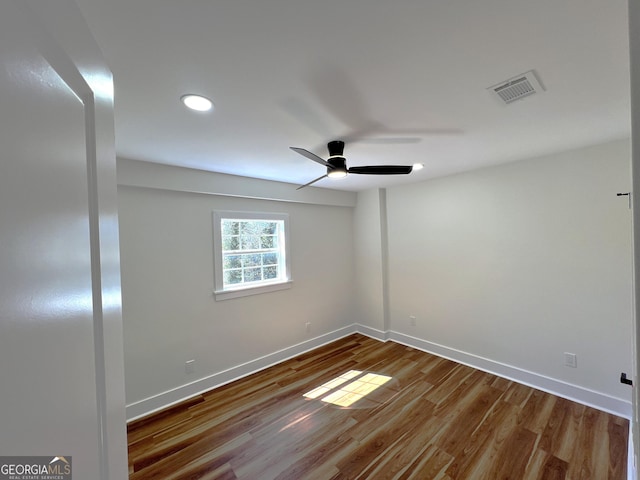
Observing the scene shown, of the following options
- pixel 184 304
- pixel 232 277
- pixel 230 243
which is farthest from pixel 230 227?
pixel 184 304

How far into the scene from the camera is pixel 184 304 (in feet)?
8.65

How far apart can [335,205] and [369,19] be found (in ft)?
10.0

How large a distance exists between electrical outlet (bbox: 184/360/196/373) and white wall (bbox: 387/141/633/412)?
9.37ft

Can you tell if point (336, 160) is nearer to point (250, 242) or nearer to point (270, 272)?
point (250, 242)

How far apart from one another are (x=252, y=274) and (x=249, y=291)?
0.81ft

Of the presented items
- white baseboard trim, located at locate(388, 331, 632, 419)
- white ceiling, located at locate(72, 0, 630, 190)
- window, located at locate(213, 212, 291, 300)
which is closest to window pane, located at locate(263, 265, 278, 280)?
window, located at locate(213, 212, 291, 300)

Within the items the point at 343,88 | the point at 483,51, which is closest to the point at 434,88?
the point at 483,51

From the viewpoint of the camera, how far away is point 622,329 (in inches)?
85.2

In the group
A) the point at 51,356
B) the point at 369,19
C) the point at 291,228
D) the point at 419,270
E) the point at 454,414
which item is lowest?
the point at 454,414

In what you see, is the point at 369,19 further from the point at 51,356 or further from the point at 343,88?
the point at 51,356

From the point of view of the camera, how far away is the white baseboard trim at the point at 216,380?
7.75ft

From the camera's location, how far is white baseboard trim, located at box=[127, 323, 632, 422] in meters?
2.28

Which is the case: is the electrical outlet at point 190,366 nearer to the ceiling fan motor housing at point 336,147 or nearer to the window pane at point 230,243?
the window pane at point 230,243

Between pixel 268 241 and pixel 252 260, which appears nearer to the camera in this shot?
pixel 252 260
